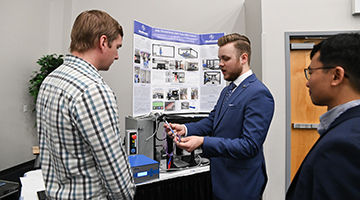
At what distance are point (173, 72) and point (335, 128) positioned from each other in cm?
215

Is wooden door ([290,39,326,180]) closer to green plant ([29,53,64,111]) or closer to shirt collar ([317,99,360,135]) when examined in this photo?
shirt collar ([317,99,360,135])

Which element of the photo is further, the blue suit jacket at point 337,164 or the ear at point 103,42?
the ear at point 103,42

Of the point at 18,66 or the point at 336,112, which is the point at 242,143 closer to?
the point at 336,112

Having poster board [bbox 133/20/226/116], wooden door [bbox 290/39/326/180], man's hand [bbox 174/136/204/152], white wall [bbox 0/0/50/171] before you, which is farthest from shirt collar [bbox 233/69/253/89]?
white wall [bbox 0/0/50/171]

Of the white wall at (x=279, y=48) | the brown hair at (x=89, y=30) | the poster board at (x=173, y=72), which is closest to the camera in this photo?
the brown hair at (x=89, y=30)

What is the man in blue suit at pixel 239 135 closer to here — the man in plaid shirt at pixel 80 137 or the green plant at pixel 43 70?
the man in plaid shirt at pixel 80 137

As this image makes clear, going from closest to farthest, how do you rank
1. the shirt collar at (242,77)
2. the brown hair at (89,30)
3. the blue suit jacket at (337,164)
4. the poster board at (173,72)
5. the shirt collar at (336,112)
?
the blue suit jacket at (337,164), the shirt collar at (336,112), the brown hair at (89,30), the shirt collar at (242,77), the poster board at (173,72)

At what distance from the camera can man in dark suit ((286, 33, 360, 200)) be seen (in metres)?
0.58

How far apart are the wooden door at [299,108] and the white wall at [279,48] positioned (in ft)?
0.59

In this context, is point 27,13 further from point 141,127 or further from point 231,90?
point 231,90

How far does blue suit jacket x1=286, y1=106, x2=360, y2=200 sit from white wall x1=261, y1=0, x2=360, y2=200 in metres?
2.14

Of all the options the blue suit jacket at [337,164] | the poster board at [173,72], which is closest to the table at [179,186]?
the poster board at [173,72]

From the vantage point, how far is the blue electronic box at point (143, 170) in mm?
1544

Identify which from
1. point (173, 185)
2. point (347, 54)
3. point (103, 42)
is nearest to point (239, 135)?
point (347, 54)
